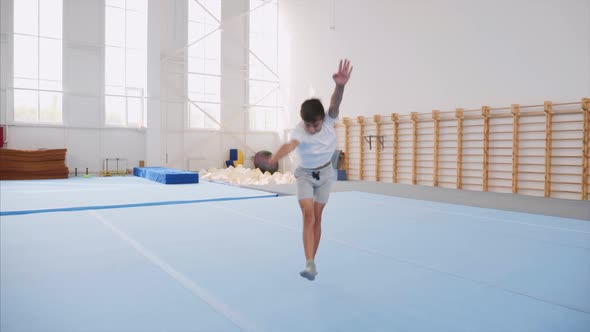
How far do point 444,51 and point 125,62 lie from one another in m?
10.8

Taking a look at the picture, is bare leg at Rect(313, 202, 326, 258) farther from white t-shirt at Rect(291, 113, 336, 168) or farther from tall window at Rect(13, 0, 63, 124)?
tall window at Rect(13, 0, 63, 124)

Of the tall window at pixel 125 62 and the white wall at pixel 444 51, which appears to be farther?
the tall window at pixel 125 62

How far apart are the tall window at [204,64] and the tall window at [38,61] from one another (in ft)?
14.7

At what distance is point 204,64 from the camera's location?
16.5 m

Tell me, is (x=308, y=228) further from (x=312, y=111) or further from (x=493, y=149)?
(x=493, y=149)

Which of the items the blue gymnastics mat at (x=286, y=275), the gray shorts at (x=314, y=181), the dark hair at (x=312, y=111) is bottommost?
the blue gymnastics mat at (x=286, y=275)

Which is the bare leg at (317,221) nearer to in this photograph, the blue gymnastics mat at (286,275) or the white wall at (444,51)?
the blue gymnastics mat at (286,275)

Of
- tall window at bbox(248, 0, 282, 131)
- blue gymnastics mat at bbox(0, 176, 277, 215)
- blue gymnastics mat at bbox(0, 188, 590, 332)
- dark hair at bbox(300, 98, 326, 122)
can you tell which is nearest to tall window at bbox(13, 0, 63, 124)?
blue gymnastics mat at bbox(0, 176, 277, 215)

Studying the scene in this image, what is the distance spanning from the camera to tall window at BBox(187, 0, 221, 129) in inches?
638

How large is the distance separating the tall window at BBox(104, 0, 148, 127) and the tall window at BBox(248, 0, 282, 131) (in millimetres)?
4411

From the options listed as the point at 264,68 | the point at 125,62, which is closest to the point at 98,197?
the point at 125,62

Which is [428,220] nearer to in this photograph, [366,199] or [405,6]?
[366,199]

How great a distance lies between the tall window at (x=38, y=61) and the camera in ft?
→ 43.8

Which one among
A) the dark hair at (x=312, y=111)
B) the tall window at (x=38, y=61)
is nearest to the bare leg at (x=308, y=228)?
the dark hair at (x=312, y=111)
